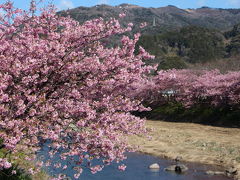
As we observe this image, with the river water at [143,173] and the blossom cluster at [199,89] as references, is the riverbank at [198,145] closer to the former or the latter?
the river water at [143,173]

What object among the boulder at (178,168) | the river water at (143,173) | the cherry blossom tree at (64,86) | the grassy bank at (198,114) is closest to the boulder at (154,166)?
the river water at (143,173)

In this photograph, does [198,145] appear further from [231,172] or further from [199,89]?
[199,89]

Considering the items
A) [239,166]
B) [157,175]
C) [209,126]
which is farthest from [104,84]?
[209,126]

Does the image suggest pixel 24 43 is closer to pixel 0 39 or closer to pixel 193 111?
pixel 0 39

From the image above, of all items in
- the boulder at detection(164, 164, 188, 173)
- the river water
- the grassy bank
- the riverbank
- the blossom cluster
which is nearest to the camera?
the river water

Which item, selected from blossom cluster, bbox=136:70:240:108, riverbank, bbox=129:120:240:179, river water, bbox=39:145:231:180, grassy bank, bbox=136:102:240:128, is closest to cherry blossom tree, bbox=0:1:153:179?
river water, bbox=39:145:231:180

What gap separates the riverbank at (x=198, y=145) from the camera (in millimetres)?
25039

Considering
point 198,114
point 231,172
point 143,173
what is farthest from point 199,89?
point 143,173

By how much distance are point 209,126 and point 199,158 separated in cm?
1661

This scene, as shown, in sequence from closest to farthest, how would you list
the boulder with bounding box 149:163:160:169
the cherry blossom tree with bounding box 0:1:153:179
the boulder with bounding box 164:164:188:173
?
the cherry blossom tree with bounding box 0:1:153:179
the boulder with bounding box 164:164:188:173
the boulder with bounding box 149:163:160:169

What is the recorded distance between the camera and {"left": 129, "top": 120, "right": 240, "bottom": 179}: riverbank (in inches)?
986

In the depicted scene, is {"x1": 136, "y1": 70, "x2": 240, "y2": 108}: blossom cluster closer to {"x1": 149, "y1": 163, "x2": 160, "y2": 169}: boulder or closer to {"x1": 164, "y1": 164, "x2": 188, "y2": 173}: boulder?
{"x1": 149, "y1": 163, "x2": 160, "y2": 169}: boulder

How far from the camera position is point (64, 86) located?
392 inches

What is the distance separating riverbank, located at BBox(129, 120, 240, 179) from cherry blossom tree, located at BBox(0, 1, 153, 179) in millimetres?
12559
